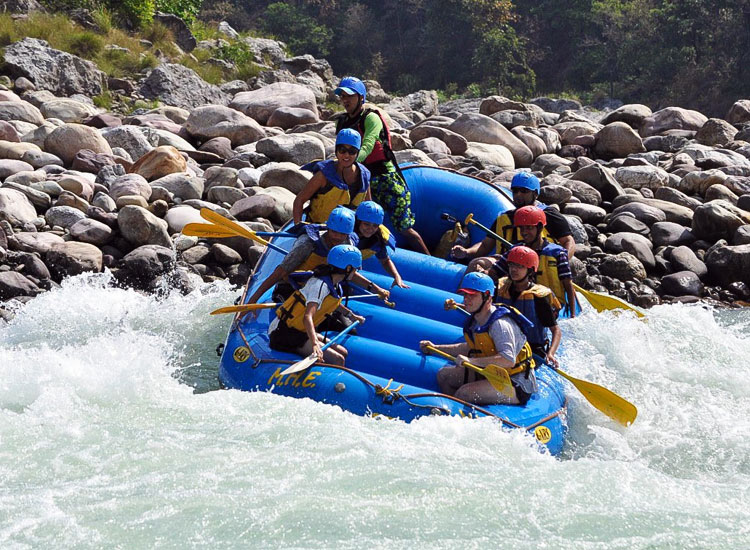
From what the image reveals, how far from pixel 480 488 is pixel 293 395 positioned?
130cm

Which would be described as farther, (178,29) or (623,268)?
(178,29)

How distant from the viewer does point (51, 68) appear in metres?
14.7

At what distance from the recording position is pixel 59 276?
8109 mm

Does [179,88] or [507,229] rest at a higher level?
[507,229]

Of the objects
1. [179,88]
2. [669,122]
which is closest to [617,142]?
[669,122]

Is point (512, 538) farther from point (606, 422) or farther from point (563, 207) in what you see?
point (563, 207)

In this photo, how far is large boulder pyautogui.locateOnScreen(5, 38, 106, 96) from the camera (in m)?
14.3

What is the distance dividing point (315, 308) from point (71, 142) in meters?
6.39

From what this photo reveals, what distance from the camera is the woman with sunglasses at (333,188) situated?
624 centimetres

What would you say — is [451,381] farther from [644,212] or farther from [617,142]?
[617,142]

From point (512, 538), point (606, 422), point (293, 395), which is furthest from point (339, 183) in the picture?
point (512, 538)

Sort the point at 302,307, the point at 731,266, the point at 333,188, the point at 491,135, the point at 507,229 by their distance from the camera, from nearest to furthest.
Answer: the point at 302,307, the point at 333,188, the point at 507,229, the point at 731,266, the point at 491,135

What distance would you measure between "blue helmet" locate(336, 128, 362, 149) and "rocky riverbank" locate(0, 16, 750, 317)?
2885mm

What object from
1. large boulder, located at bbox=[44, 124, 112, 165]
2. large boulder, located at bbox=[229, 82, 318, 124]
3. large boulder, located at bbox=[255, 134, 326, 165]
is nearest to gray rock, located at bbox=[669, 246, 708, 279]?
large boulder, located at bbox=[255, 134, 326, 165]
